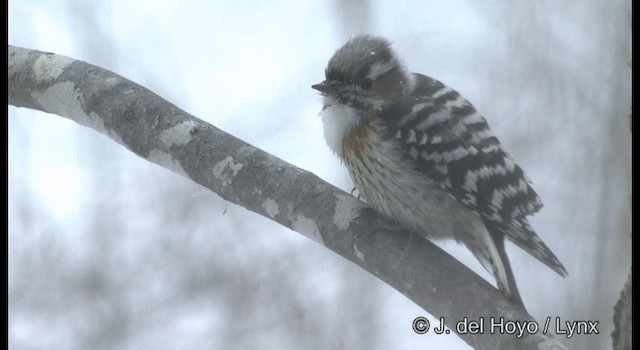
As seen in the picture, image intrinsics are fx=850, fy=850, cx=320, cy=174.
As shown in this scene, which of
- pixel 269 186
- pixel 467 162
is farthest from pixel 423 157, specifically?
pixel 269 186

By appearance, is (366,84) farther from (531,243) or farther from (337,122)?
(531,243)

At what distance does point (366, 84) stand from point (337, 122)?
0.52 ft

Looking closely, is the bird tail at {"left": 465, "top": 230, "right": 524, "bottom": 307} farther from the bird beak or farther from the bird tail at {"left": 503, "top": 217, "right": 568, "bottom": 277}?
the bird beak

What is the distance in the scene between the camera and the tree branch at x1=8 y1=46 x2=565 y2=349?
7.05 ft

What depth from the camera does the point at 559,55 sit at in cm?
452

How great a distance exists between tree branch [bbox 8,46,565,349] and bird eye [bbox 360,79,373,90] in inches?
18.0

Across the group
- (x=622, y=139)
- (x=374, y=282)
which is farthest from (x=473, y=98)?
(x=374, y=282)

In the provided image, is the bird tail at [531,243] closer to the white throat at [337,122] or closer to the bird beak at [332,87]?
the white throat at [337,122]

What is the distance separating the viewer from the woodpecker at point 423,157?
8.61 feet

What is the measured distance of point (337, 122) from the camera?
111 inches

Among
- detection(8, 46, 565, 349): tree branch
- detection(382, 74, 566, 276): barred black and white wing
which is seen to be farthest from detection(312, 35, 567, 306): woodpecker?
detection(8, 46, 565, 349): tree branch

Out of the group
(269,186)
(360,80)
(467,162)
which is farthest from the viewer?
(360,80)

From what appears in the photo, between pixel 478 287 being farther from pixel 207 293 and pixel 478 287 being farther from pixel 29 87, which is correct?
pixel 207 293

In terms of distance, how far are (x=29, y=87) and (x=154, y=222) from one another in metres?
1.41
